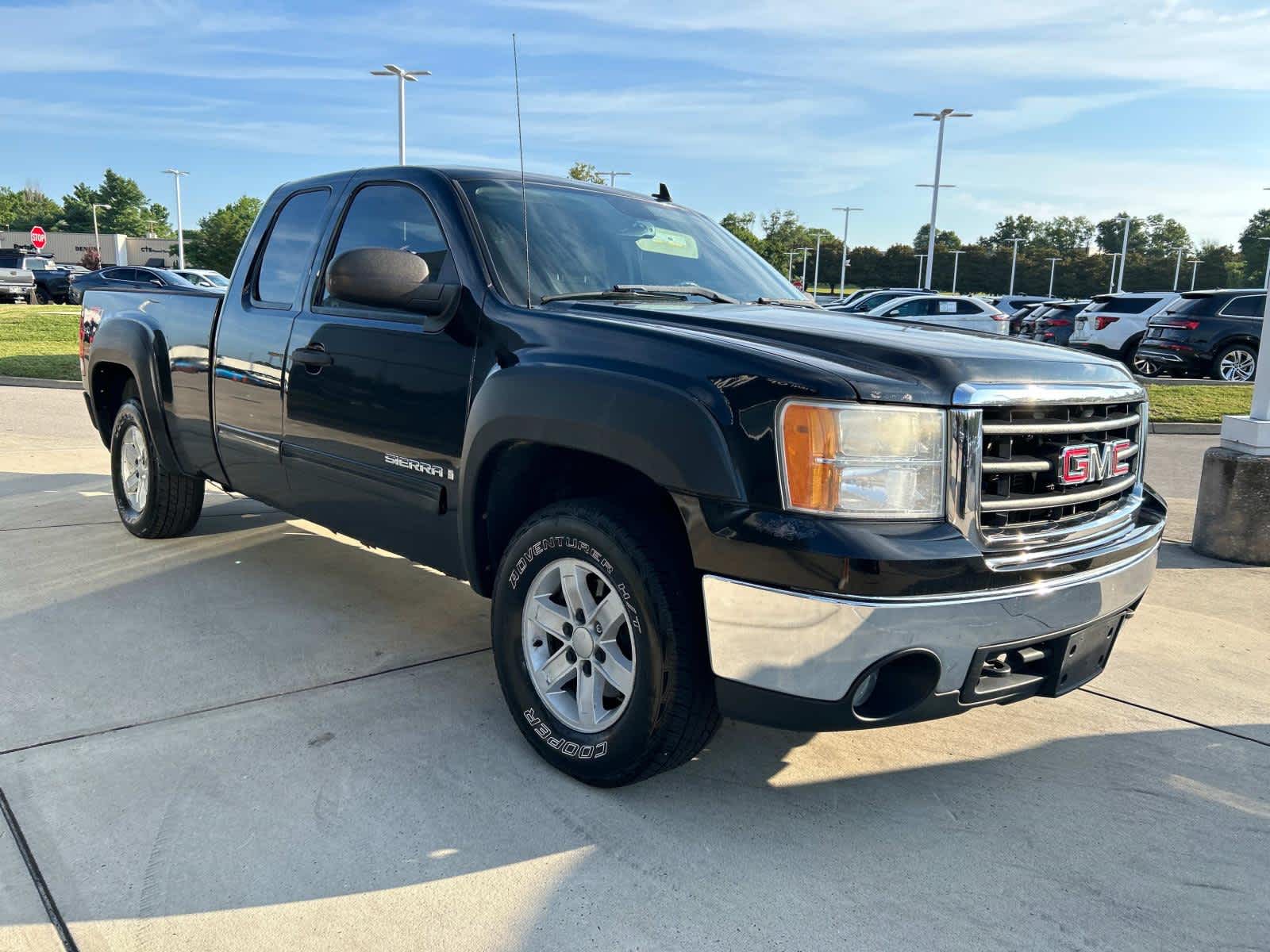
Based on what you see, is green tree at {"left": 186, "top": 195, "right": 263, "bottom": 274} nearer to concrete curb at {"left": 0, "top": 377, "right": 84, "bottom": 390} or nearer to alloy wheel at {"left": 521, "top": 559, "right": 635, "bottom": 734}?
concrete curb at {"left": 0, "top": 377, "right": 84, "bottom": 390}

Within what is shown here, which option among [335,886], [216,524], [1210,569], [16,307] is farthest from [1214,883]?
[16,307]

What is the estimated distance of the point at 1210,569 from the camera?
562cm

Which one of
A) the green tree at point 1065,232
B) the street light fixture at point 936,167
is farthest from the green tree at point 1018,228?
the street light fixture at point 936,167

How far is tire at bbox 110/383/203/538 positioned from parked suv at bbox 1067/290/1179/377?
1593 centimetres

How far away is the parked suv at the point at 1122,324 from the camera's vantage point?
687 inches

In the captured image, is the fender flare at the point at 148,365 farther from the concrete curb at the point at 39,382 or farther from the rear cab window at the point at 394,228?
the concrete curb at the point at 39,382

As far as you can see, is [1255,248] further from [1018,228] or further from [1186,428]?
[1186,428]

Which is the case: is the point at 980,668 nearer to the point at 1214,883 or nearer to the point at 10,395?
the point at 1214,883

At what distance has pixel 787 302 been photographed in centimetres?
387

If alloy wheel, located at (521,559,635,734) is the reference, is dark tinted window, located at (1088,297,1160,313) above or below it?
above

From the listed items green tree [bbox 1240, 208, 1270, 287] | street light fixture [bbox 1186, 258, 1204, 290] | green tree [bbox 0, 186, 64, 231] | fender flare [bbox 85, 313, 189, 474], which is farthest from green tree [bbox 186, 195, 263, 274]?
green tree [bbox 1240, 208, 1270, 287]

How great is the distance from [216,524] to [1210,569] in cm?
581

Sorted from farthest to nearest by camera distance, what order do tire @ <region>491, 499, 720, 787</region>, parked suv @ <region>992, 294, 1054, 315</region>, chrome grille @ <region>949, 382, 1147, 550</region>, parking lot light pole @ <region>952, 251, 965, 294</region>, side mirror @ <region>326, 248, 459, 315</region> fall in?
parking lot light pole @ <region>952, 251, 965, 294</region> < parked suv @ <region>992, 294, 1054, 315</region> < side mirror @ <region>326, 248, 459, 315</region> < tire @ <region>491, 499, 720, 787</region> < chrome grille @ <region>949, 382, 1147, 550</region>

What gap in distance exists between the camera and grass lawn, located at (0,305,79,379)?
13.7 m
